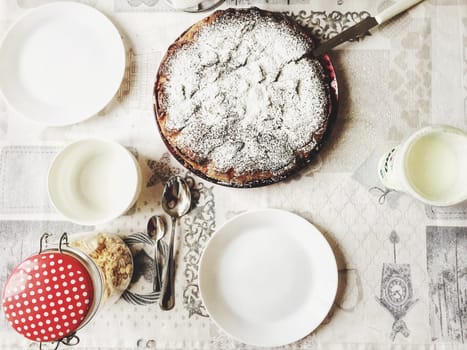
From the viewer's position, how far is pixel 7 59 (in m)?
1.06

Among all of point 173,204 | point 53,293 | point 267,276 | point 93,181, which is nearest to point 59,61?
point 93,181

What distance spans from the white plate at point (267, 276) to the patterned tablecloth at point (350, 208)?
38 mm

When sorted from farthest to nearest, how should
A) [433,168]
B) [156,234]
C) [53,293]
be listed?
[156,234] < [433,168] < [53,293]

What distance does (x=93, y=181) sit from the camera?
3.36 feet

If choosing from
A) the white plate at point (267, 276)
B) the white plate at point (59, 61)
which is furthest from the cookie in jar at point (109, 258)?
the white plate at point (59, 61)

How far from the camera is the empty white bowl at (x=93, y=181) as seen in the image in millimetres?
979

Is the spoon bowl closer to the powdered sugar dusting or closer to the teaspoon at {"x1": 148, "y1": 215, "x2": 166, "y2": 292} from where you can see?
the teaspoon at {"x1": 148, "y1": 215, "x2": 166, "y2": 292}

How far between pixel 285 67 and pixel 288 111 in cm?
8

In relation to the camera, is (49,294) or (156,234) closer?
(49,294)

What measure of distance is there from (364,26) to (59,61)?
62 centimetres

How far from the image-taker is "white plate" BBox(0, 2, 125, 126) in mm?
1047

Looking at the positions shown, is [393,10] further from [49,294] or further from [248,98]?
[49,294]

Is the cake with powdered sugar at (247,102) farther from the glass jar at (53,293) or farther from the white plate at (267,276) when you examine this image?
the glass jar at (53,293)

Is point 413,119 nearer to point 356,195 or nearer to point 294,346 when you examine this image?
point 356,195
